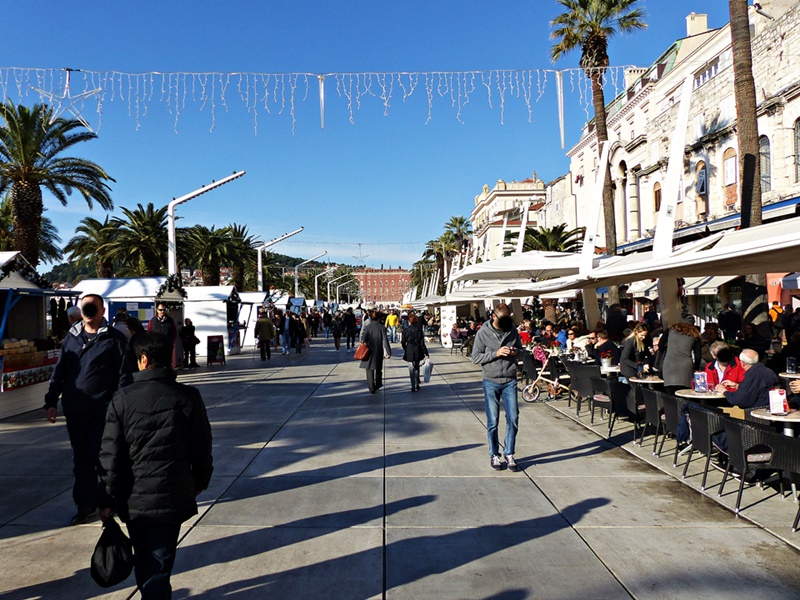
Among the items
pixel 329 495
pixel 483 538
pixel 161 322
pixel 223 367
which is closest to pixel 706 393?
pixel 483 538

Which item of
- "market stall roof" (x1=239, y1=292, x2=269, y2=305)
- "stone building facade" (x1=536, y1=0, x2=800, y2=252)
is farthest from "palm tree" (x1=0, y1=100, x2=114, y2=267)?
"stone building facade" (x1=536, y1=0, x2=800, y2=252)

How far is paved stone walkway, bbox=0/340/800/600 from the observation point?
13.9 feet

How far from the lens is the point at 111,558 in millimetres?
3404

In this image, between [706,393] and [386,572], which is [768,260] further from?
[386,572]

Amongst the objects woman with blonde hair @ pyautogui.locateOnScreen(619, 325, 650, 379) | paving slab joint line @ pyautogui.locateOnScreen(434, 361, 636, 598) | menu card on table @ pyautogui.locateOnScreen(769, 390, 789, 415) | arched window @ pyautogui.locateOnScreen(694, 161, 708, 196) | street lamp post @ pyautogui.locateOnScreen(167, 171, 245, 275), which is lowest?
paving slab joint line @ pyautogui.locateOnScreen(434, 361, 636, 598)

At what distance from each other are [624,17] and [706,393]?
17917 mm

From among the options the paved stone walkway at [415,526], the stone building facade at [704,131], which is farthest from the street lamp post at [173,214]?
the stone building facade at [704,131]

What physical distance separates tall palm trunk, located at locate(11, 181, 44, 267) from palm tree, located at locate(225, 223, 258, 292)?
20.9 metres

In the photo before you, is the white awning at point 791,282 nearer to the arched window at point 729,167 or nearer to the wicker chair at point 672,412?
the arched window at point 729,167

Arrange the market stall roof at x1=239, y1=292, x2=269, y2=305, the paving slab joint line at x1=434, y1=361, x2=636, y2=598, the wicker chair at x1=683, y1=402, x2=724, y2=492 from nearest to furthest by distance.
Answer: the paving slab joint line at x1=434, y1=361, x2=636, y2=598 < the wicker chair at x1=683, y1=402, x2=724, y2=492 < the market stall roof at x1=239, y1=292, x2=269, y2=305

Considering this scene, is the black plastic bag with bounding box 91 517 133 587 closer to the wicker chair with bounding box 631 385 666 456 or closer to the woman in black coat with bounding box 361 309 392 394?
the wicker chair with bounding box 631 385 666 456

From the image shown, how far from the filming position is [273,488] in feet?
21.5

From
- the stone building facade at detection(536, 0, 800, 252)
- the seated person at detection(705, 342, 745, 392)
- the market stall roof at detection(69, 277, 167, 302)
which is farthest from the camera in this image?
the stone building facade at detection(536, 0, 800, 252)

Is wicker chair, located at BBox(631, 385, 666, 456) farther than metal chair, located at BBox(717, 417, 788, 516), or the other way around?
wicker chair, located at BBox(631, 385, 666, 456)
